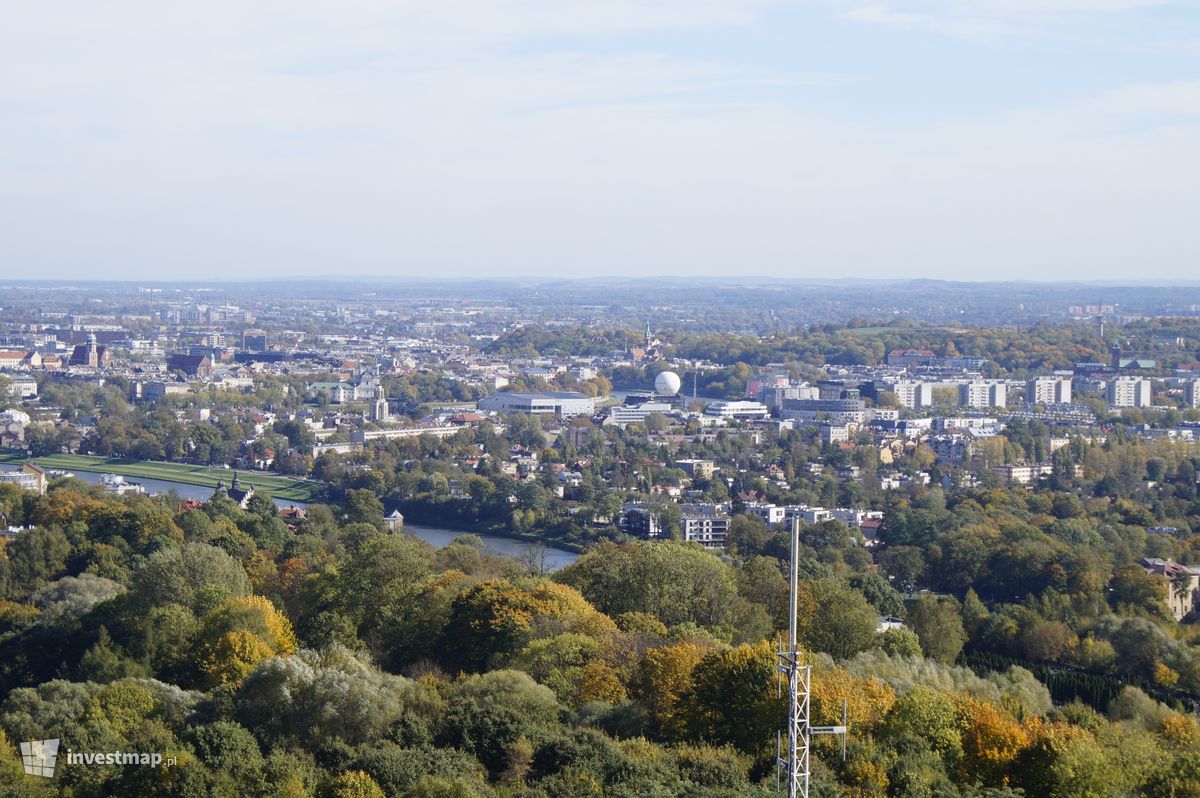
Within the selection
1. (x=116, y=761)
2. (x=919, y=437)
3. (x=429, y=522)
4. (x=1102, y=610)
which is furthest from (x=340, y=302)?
(x=116, y=761)

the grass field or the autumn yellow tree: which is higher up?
the autumn yellow tree

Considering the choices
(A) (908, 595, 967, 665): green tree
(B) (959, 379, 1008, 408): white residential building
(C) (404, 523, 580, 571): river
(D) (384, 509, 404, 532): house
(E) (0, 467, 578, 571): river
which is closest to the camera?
(A) (908, 595, 967, 665): green tree

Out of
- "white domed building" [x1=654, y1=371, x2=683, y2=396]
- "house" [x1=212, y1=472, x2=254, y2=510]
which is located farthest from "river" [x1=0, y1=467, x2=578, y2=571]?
"white domed building" [x1=654, y1=371, x2=683, y2=396]

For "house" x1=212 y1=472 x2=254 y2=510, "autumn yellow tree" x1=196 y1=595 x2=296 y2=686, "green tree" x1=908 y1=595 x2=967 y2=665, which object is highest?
"autumn yellow tree" x1=196 y1=595 x2=296 y2=686

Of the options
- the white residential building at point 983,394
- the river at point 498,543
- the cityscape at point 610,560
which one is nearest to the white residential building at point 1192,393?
the cityscape at point 610,560

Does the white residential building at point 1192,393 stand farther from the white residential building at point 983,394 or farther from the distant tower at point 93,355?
the distant tower at point 93,355

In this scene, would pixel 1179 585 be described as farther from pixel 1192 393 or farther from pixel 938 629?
pixel 1192 393

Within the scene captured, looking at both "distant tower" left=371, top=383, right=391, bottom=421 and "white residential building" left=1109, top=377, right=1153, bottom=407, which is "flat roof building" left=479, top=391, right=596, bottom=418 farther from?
"white residential building" left=1109, top=377, right=1153, bottom=407
